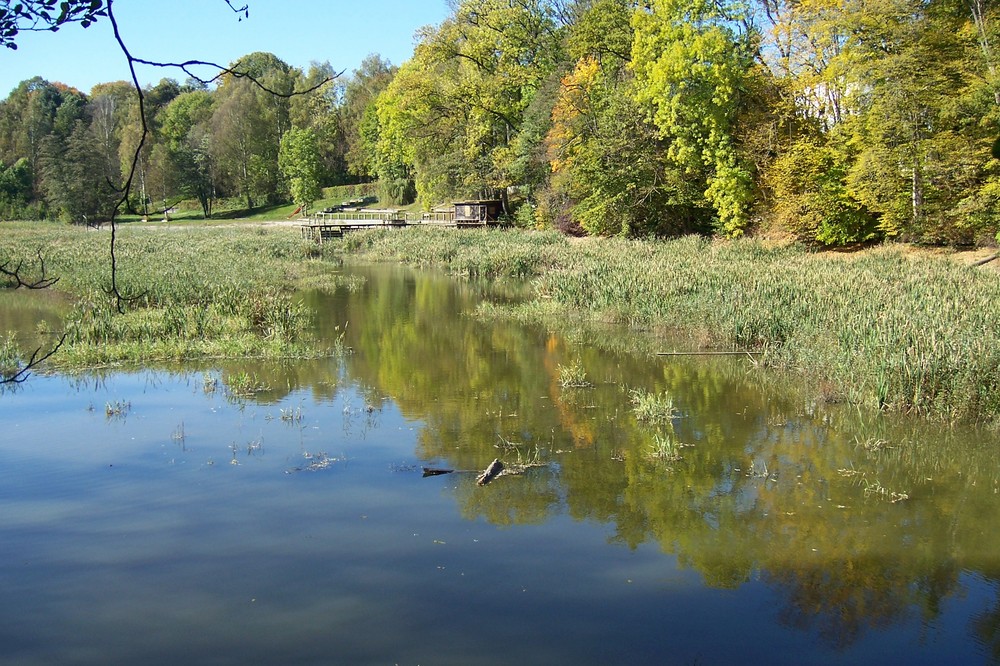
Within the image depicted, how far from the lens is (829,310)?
14.0 metres

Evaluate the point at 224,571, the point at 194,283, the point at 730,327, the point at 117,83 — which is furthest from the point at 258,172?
the point at 224,571

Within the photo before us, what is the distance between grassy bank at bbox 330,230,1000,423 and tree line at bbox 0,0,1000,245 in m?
2.60

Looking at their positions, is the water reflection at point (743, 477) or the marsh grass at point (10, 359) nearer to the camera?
the water reflection at point (743, 477)

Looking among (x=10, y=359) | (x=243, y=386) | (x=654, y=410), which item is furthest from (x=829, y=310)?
(x=10, y=359)

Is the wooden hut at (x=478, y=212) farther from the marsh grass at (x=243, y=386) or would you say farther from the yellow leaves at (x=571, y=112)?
the marsh grass at (x=243, y=386)

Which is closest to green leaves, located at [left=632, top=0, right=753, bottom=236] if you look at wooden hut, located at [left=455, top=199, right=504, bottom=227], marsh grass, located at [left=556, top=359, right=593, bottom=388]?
wooden hut, located at [left=455, top=199, right=504, bottom=227]

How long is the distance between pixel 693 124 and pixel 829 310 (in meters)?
20.0

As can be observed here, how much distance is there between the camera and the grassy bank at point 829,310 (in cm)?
1055

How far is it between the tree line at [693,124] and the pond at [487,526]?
3101mm

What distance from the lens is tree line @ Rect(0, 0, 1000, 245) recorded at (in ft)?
79.8

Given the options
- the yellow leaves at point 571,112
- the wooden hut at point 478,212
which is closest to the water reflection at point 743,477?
the yellow leaves at point 571,112

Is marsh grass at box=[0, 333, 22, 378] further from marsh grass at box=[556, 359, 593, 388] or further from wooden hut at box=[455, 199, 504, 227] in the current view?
wooden hut at box=[455, 199, 504, 227]

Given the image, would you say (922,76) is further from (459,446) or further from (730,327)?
(459,446)

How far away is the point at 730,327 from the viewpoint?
14.9m
